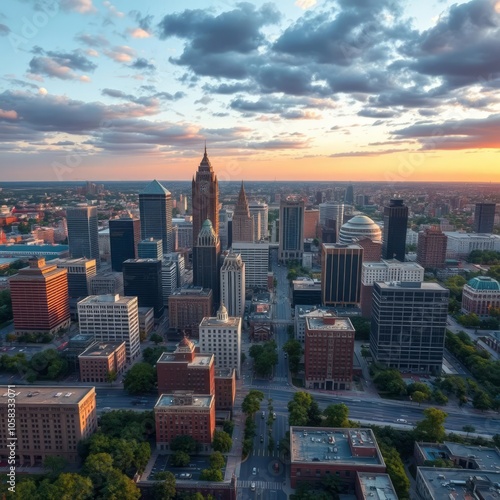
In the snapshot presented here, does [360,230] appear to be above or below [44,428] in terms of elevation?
above

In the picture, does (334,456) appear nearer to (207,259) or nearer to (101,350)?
(101,350)

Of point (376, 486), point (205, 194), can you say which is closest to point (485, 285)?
point (205, 194)

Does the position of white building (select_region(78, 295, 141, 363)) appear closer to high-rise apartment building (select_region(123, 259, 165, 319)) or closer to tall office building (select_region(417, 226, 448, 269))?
high-rise apartment building (select_region(123, 259, 165, 319))

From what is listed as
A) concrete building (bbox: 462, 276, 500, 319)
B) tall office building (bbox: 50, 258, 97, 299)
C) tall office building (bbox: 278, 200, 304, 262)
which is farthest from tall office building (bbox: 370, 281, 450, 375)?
tall office building (bbox: 278, 200, 304, 262)

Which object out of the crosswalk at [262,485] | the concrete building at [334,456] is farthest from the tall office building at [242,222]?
the crosswalk at [262,485]

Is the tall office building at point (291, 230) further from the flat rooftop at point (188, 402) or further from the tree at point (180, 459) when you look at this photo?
the tree at point (180, 459)
